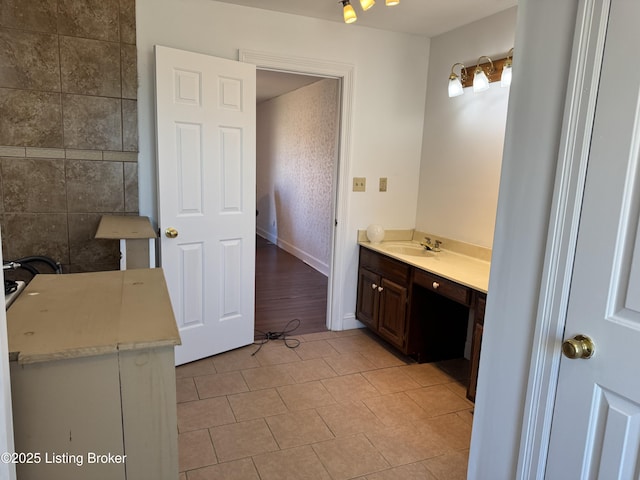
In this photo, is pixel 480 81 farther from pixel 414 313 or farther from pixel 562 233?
pixel 562 233

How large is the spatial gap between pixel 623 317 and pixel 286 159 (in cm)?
586

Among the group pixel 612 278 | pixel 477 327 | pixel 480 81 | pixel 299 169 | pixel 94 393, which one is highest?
pixel 480 81

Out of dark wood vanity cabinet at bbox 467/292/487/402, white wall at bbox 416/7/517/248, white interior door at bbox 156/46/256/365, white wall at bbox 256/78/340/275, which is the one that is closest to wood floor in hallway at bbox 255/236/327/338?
white wall at bbox 256/78/340/275

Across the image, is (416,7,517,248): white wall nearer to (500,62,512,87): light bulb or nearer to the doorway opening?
(500,62,512,87): light bulb

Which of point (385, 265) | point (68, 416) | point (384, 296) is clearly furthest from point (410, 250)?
point (68, 416)

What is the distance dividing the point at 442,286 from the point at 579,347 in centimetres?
153

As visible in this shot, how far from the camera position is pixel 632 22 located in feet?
3.41

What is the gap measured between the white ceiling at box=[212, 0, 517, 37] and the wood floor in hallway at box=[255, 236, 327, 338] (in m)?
2.36

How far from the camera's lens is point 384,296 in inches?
129

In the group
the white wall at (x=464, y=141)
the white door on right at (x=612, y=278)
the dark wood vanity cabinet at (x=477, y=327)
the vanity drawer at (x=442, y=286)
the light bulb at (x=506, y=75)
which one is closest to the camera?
the white door on right at (x=612, y=278)

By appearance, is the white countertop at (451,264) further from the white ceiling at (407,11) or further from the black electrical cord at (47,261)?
the black electrical cord at (47,261)

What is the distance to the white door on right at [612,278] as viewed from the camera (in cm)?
105

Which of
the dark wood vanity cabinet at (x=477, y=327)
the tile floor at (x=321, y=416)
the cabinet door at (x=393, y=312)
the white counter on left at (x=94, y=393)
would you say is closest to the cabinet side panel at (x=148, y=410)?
the white counter on left at (x=94, y=393)

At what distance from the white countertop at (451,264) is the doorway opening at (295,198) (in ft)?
1.71
